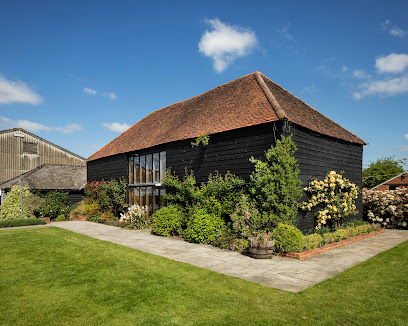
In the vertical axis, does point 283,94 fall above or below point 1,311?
above

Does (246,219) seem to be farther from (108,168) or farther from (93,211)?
(108,168)

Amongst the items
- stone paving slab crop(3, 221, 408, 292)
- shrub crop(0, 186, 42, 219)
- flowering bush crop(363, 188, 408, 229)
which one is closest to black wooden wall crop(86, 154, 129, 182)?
shrub crop(0, 186, 42, 219)

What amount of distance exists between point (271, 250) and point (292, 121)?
4.78 meters

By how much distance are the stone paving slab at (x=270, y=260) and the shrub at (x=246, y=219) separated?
101 cm

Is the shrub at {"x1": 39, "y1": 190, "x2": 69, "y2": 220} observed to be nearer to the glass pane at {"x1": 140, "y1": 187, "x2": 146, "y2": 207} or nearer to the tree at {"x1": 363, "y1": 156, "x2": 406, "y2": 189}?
the glass pane at {"x1": 140, "y1": 187, "x2": 146, "y2": 207}

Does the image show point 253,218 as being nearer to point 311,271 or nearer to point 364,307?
point 311,271

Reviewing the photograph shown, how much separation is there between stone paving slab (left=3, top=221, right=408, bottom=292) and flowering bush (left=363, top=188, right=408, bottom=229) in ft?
13.4

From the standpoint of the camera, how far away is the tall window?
15938 millimetres

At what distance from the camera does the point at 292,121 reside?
34.2ft

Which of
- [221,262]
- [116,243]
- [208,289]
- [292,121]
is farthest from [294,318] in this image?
[116,243]

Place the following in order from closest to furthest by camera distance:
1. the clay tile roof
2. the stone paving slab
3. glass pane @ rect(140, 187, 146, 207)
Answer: the stone paving slab
the clay tile roof
glass pane @ rect(140, 187, 146, 207)

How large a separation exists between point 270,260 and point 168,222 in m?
5.52

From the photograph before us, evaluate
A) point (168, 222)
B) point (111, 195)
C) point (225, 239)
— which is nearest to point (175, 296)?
point (225, 239)

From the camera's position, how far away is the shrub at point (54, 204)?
20.3m
